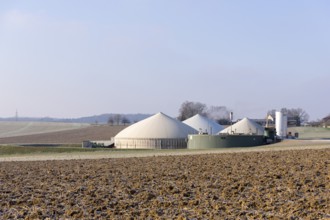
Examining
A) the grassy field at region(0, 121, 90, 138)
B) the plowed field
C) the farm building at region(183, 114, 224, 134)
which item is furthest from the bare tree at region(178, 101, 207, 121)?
the plowed field

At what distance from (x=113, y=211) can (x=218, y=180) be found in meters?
5.66

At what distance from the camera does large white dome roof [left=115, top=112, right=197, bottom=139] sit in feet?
220

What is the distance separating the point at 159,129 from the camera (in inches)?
2692

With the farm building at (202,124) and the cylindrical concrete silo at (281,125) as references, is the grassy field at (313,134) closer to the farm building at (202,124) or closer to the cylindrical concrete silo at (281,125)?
the cylindrical concrete silo at (281,125)

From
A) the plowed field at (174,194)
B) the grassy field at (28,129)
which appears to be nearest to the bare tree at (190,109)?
the grassy field at (28,129)

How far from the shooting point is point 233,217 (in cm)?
1049

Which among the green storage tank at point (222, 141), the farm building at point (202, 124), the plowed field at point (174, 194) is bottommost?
the plowed field at point (174, 194)

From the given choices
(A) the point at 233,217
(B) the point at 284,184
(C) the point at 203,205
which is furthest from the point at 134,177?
(A) the point at 233,217

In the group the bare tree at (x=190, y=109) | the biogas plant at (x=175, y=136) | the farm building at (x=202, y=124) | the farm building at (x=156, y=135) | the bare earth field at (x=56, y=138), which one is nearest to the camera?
the biogas plant at (x=175, y=136)

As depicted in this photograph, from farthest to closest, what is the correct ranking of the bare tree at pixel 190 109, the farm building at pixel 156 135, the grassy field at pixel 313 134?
the bare tree at pixel 190 109
the grassy field at pixel 313 134
the farm building at pixel 156 135

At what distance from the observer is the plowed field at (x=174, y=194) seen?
11.2 m

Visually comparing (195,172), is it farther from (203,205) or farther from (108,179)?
(203,205)

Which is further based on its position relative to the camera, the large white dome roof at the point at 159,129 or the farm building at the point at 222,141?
the large white dome roof at the point at 159,129

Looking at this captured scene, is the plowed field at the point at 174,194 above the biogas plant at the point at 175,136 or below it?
below
